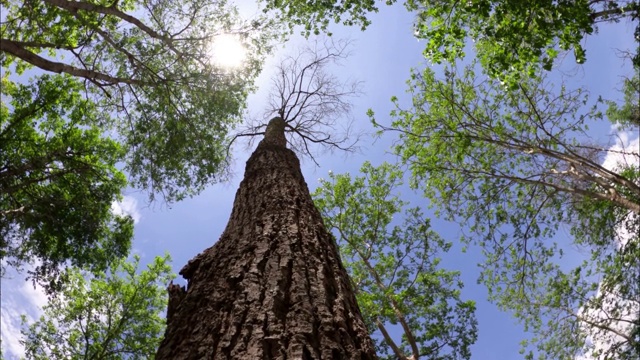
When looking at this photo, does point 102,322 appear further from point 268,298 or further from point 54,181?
point 268,298

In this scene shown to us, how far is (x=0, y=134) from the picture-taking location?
10992 millimetres

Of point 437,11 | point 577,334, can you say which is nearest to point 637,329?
point 577,334

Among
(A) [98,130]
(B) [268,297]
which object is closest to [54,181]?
(A) [98,130]

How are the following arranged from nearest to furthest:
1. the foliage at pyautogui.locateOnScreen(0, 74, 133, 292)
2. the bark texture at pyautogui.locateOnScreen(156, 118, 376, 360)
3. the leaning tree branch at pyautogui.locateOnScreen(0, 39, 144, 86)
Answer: the bark texture at pyautogui.locateOnScreen(156, 118, 376, 360) → the leaning tree branch at pyautogui.locateOnScreen(0, 39, 144, 86) → the foliage at pyautogui.locateOnScreen(0, 74, 133, 292)

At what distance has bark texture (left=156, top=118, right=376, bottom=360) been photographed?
6.86 ft

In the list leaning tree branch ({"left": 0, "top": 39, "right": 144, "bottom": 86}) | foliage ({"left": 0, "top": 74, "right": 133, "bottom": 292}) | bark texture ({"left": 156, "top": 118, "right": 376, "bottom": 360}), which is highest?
foliage ({"left": 0, "top": 74, "right": 133, "bottom": 292})

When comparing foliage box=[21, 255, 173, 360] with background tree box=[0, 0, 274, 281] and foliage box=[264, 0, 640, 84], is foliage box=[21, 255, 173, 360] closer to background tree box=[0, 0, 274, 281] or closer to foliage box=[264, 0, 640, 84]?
background tree box=[0, 0, 274, 281]

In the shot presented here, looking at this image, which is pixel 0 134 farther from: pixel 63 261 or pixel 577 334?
pixel 577 334

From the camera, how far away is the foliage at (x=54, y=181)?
1115cm

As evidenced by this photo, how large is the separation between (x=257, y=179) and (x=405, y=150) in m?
8.71

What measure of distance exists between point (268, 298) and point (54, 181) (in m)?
11.7

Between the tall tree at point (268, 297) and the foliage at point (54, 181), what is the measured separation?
9304 mm

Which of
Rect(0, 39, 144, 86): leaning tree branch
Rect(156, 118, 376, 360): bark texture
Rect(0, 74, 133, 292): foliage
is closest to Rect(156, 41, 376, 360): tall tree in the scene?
Rect(156, 118, 376, 360): bark texture

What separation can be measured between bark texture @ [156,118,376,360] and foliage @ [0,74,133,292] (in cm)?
936
